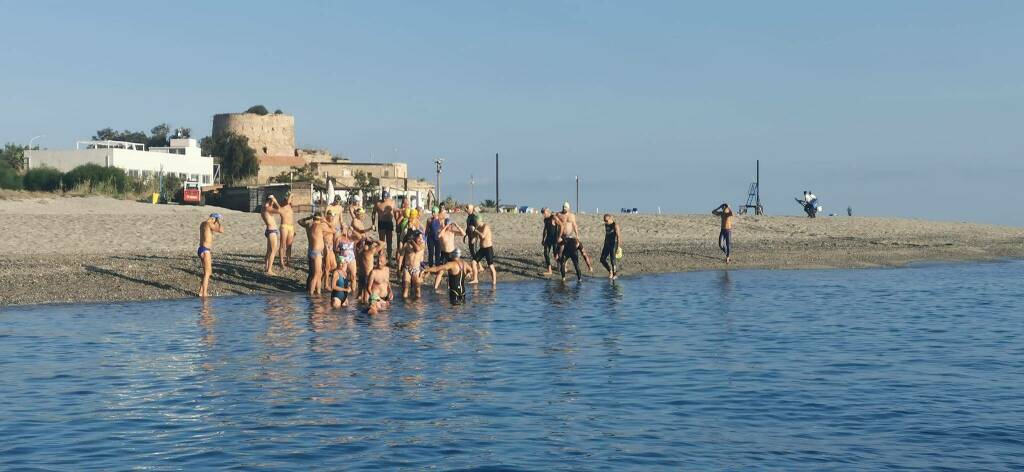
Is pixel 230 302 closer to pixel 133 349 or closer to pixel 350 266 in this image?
pixel 350 266

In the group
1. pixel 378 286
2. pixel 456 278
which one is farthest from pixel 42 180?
pixel 378 286

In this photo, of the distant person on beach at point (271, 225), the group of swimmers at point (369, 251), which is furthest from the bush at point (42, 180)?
the distant person on beach at point (271, 225)

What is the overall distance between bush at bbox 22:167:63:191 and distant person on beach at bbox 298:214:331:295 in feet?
93.1

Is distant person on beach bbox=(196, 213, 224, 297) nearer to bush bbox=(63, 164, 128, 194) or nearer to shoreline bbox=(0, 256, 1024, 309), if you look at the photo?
shoreline bbox=(0, 256, 1024, 309)

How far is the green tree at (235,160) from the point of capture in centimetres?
7788

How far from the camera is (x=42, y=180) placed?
1891 inches

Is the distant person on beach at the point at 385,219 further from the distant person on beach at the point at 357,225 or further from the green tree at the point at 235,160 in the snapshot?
the green tree at the point at 235,160

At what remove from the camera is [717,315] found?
21000 millimetres

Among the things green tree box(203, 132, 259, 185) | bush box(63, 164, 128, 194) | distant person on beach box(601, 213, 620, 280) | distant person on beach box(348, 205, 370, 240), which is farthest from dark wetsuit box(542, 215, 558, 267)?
green tree box(203, 132, 259, 185)

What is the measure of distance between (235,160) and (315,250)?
5863 centimetres

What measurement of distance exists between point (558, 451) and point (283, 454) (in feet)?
7.82

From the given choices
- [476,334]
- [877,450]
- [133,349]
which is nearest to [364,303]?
[476,334]

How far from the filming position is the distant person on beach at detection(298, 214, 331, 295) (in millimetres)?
21484

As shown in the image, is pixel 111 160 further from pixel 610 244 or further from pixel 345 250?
pixel 345 250
